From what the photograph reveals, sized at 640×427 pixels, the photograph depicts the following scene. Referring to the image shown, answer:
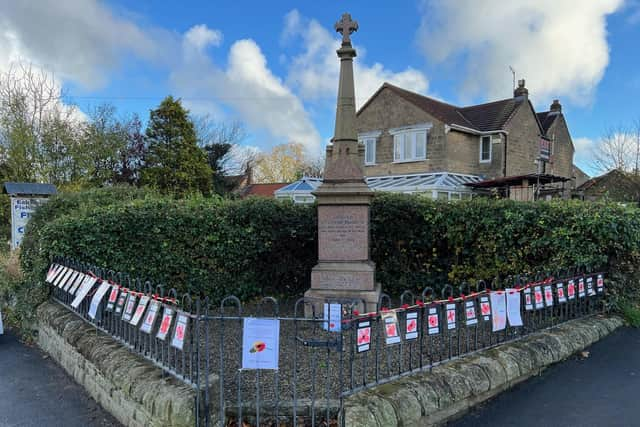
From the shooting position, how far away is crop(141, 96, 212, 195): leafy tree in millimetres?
23859

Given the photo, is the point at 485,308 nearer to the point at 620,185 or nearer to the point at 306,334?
the point at 306,334

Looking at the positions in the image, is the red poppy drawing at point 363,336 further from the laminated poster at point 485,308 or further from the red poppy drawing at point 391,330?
the laminated poster at point 485,308

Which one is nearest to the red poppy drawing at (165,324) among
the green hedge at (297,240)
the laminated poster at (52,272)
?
the laminated poster at (52,272)

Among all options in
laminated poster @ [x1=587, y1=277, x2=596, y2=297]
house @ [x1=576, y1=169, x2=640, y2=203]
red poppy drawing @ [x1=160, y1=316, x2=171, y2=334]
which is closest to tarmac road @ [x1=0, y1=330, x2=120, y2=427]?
red poppy drawing @ [x1=160, y1=316, x2=171, y2=334]

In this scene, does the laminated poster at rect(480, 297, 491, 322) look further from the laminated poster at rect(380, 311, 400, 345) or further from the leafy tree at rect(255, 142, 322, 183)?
the leafy tree at rect(255, 142, 322, 183)

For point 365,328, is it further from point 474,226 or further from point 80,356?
point 474,226

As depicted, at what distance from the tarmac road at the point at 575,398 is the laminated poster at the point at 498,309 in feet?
1.94

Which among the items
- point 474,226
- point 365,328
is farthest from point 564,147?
point 365,328

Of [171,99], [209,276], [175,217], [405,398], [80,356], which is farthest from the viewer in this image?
[171,99]

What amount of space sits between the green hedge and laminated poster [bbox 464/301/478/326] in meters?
2.56

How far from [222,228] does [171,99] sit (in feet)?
67.9

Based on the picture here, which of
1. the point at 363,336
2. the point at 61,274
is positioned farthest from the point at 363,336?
the point at 61,274

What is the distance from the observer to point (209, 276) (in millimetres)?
6992

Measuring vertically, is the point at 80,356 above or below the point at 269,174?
below
